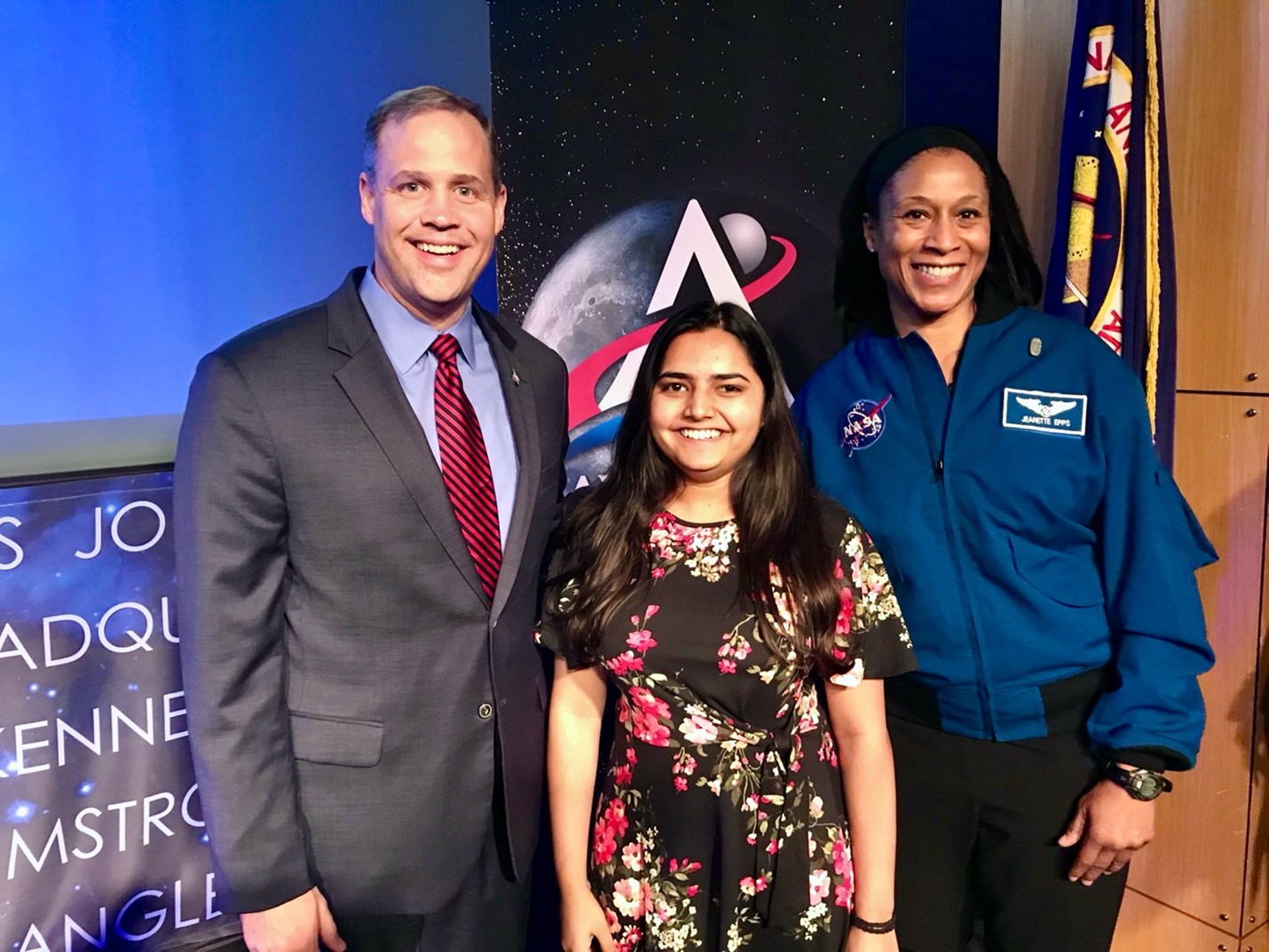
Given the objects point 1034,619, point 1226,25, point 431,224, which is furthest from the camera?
point 1226,25

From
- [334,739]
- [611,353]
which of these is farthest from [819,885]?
[611,353]

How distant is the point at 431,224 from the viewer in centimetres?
157

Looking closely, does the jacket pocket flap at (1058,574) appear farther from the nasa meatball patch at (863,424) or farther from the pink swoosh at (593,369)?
the pink swoosh at (593,369)

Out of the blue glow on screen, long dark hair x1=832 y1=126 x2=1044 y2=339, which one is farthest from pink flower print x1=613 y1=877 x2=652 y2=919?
the blue glow on screen

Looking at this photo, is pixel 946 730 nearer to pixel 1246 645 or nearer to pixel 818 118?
pixel 1246 645

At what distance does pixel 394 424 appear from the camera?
152 centimetres

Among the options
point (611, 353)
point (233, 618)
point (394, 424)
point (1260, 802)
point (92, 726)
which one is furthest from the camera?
point (611, 353)

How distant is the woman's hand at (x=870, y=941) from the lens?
162 centimetres

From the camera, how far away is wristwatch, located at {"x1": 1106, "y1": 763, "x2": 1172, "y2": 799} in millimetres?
1659

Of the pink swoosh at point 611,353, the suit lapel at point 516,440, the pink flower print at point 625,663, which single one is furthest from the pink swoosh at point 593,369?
the pink flower print at point 625,663

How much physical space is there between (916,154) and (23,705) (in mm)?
2157

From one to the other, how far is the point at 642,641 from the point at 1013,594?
731 millimetres

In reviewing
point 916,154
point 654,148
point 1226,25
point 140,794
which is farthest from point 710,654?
point 1226,25

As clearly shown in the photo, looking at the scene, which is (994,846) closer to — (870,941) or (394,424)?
(870,941)
